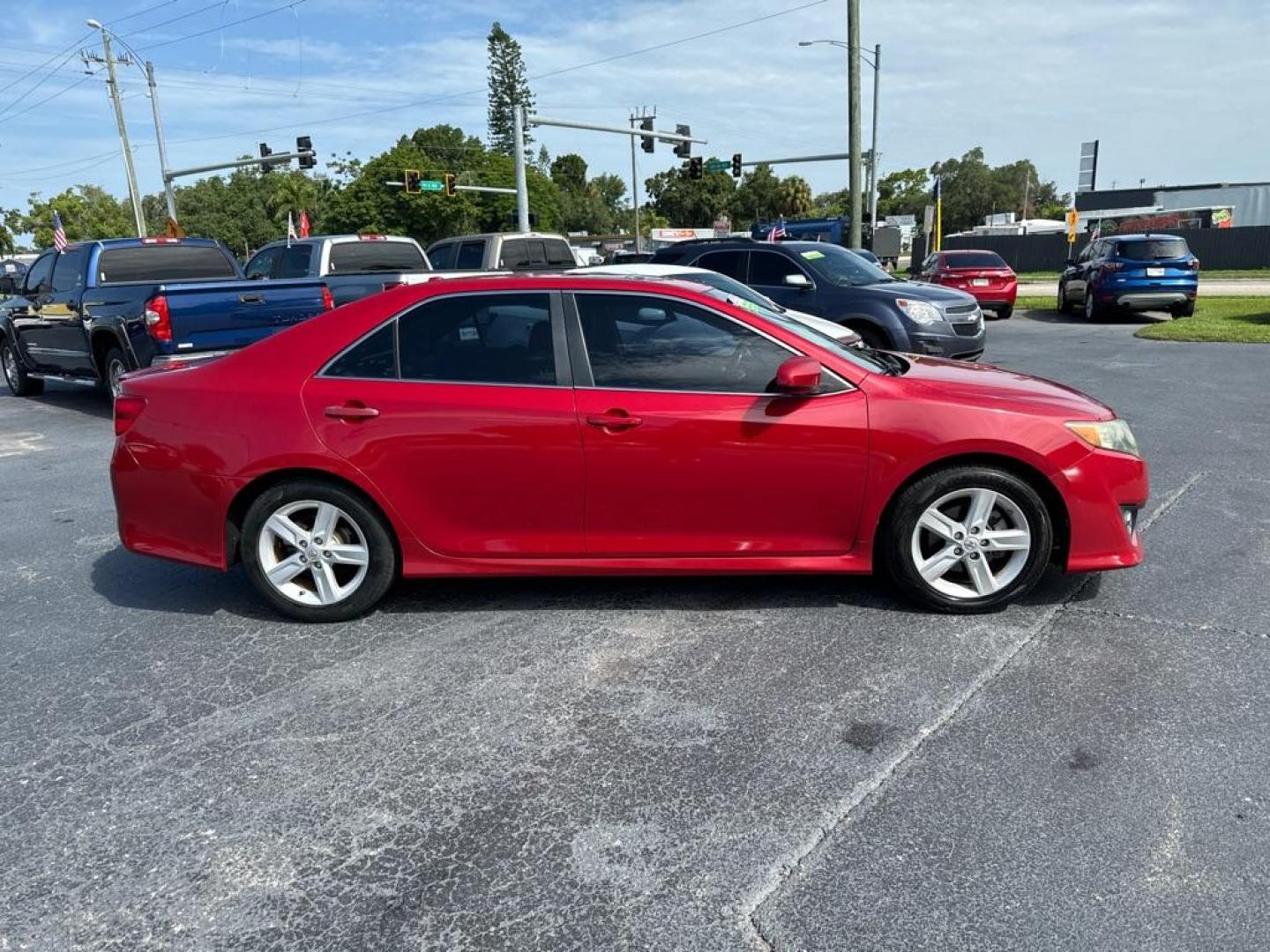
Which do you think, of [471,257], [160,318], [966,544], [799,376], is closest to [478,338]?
[799,376]

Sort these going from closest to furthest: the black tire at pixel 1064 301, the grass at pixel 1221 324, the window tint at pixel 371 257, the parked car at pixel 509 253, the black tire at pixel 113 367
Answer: the black tire at pixel 113 367
the window tint at pixel 371 257
the parked car at pixel 509 253
the grass at pixel 1221 324
the black tire at pixel 1064 301

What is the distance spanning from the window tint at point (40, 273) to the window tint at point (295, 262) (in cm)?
253

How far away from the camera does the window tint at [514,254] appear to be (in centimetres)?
1385

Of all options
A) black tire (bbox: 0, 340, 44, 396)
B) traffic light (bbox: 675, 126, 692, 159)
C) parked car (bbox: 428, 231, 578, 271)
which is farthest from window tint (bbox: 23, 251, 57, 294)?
traffic light (bbox: 675, 126, 692, 159)

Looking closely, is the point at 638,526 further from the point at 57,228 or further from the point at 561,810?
the point at 57,228

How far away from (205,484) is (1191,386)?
1005 cm

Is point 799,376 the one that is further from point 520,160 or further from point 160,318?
point 520,160

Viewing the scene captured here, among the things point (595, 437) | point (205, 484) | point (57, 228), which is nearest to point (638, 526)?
point (595, 437)

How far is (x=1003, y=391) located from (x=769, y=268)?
7.55 metres

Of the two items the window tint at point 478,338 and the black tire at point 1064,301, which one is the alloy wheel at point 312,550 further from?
the black tire at point 1064,301

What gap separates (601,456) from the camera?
4062 millimetres

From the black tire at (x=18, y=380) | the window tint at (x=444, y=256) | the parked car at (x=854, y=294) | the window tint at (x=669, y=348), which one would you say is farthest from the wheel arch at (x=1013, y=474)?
the black tire at (x=18, y=380)

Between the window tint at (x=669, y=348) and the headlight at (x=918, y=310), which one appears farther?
the headlight at (x=918, y=310)

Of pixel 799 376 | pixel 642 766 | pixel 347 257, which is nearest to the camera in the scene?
pixel 642 766
